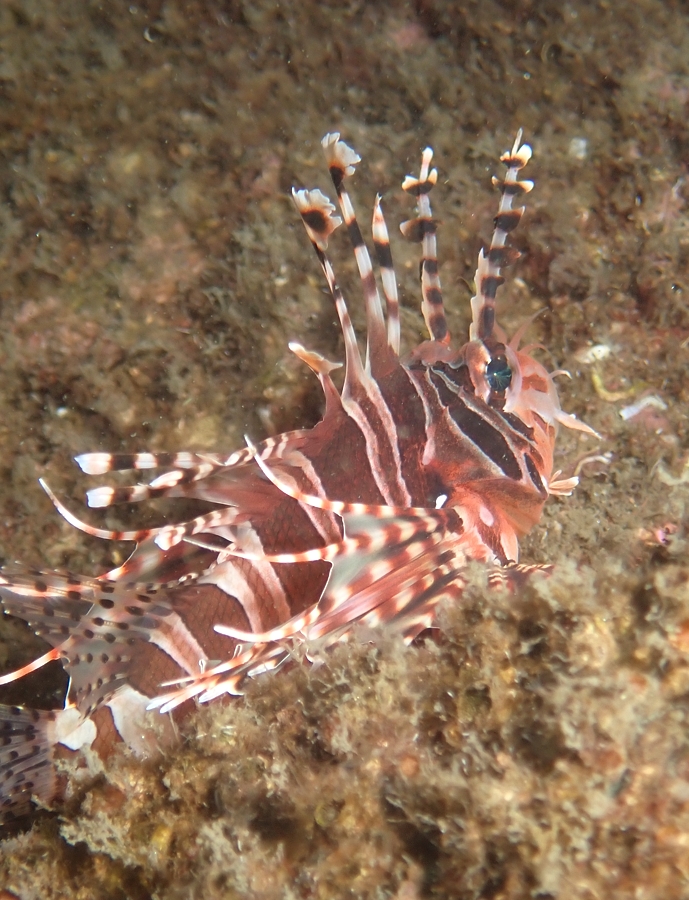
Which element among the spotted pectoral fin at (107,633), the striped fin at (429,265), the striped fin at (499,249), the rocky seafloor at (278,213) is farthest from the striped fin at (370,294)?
the spotted pectoral fin at (107,633)

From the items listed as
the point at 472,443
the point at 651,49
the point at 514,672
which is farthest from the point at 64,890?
the point at 651,49

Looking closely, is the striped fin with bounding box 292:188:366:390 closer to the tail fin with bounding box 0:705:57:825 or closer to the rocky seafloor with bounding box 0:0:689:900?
the rocky seafloor with bounding box 0:0:689:900

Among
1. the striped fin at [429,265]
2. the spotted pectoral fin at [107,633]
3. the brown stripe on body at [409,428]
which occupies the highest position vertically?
the striped fin at [429,265]

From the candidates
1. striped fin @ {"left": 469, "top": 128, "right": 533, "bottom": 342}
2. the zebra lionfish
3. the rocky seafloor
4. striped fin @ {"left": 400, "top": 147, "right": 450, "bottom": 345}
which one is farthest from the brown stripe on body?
the rocky seafloor

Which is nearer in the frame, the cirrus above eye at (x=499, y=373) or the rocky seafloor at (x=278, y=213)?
the cirrus above eye at (x=499, y=373)

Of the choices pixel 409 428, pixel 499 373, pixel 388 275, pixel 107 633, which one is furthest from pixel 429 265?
pixel 107 633

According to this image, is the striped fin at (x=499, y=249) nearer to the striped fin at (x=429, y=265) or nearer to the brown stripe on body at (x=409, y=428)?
the striped fin at (x=429, y=265)

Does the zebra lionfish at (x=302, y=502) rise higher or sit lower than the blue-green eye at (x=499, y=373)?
lower

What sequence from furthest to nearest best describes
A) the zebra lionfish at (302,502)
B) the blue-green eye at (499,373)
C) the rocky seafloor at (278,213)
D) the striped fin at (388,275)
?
the rocky seafloor at (278,213), the striped fin at (388,275), the blue-green eye at (499,373), the zebra lionfish at (302,502)
